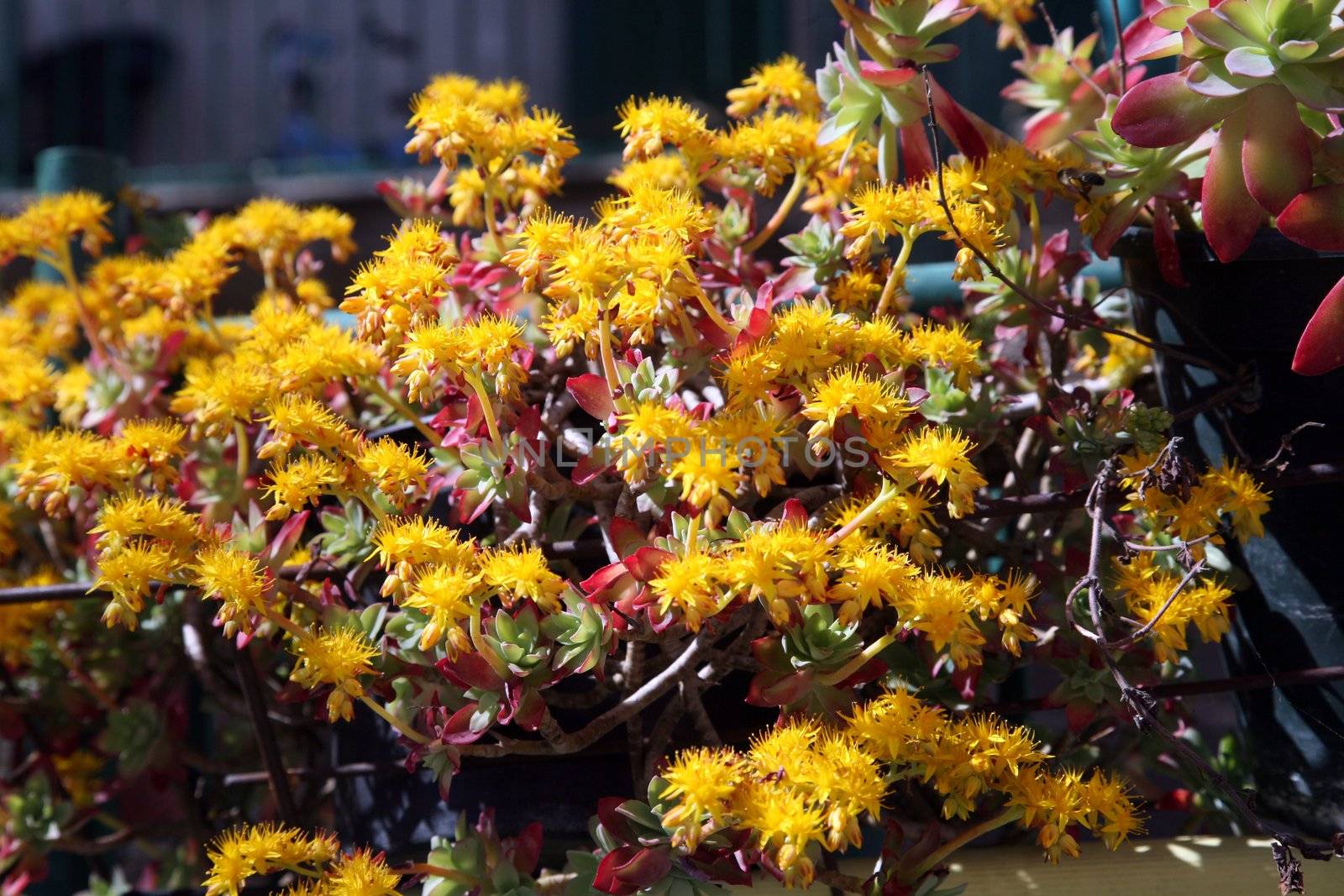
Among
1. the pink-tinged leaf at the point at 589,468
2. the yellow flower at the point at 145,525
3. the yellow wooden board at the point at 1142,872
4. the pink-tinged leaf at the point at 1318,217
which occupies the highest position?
the pink-tinged leaf at the point at 1318,217

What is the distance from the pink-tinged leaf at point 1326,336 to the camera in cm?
96

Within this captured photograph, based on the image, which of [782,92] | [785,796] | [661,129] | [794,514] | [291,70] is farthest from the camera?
[291,70]

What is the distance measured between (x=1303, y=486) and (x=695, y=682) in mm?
552

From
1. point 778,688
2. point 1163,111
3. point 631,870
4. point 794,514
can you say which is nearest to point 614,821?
point 631,870

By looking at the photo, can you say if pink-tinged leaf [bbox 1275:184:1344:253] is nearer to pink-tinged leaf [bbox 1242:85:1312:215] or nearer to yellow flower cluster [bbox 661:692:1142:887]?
pink-tinged leaf [bbox 1242:85:1312:215]

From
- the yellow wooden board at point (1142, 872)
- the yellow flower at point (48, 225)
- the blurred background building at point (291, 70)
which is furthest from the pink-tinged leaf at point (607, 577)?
the blurred background building at point (291, 70)

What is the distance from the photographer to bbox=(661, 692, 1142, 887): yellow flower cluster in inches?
32.4

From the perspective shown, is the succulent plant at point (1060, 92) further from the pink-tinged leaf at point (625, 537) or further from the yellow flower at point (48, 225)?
the yellow flower at point (48, 225)

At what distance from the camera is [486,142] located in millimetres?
1168

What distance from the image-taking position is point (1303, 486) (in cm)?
109

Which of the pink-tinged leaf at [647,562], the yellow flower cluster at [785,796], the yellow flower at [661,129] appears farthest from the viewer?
the yellow flower at [661,129]

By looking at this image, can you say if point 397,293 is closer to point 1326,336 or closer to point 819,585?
point 819,585

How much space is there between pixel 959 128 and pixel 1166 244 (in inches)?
8.3

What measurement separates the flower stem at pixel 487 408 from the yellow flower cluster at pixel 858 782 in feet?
0.94
